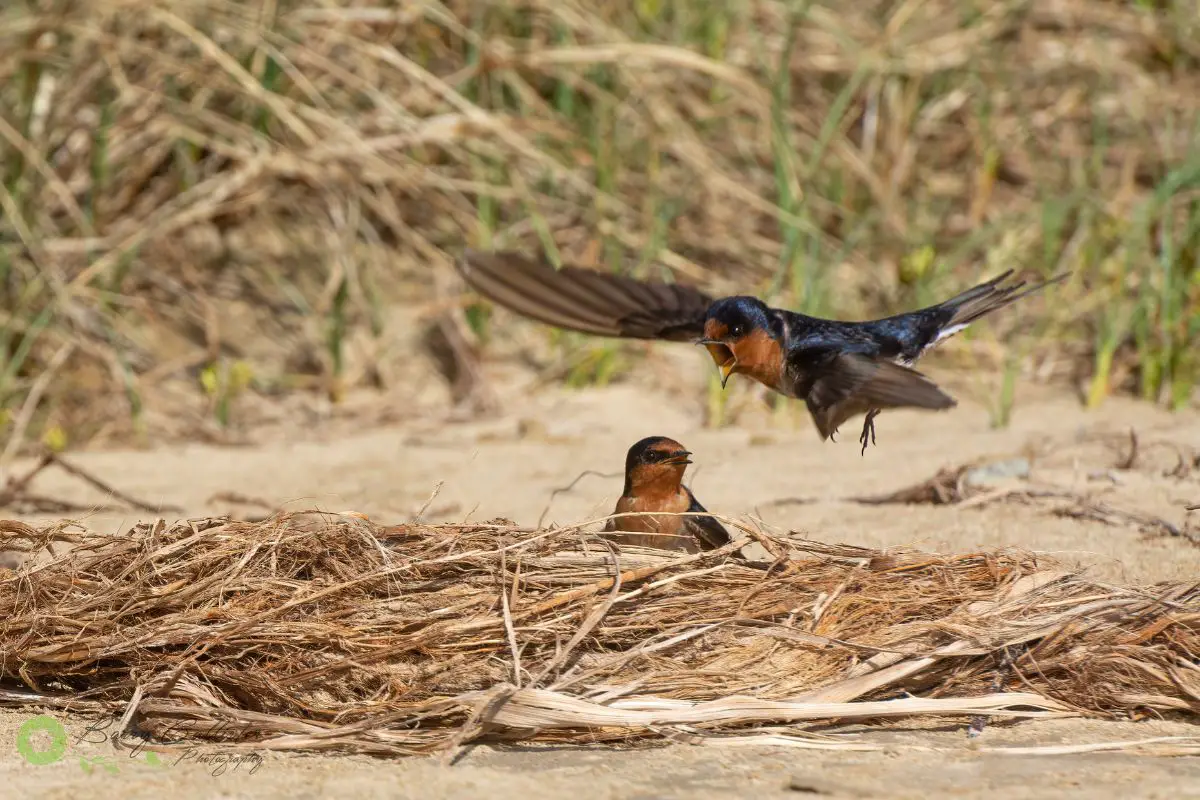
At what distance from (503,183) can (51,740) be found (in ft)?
13.9

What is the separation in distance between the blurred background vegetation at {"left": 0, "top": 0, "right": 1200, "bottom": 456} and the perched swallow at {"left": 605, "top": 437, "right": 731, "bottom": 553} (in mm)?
2093

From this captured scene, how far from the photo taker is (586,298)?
12.1 feet

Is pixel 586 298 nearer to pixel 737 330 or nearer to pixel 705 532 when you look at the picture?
pixel 737 330

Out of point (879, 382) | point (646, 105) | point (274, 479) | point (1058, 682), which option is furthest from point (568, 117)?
point (1058, 682)

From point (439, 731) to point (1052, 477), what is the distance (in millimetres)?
2332

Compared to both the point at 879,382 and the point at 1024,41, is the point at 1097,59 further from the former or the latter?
the point at 879,382

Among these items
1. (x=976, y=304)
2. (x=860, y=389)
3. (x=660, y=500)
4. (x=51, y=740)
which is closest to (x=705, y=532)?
(x=660, y=500)

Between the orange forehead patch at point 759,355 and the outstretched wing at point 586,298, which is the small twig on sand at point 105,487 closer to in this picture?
the outstretched wing at point 586,298

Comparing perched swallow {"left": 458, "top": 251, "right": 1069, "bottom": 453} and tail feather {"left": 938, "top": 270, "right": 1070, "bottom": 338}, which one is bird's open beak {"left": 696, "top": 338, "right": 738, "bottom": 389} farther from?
tail feather {"left": 938, "top": 270, "right": 1070, "bottom": 338}

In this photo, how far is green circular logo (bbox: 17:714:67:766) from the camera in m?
2.34

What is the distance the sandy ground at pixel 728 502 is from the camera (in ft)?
6.99

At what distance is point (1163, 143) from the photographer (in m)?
7.12

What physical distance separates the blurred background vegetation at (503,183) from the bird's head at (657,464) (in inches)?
82.5

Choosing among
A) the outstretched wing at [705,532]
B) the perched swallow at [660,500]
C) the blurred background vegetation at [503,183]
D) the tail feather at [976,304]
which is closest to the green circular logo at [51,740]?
the perched swallow at [660,500]
